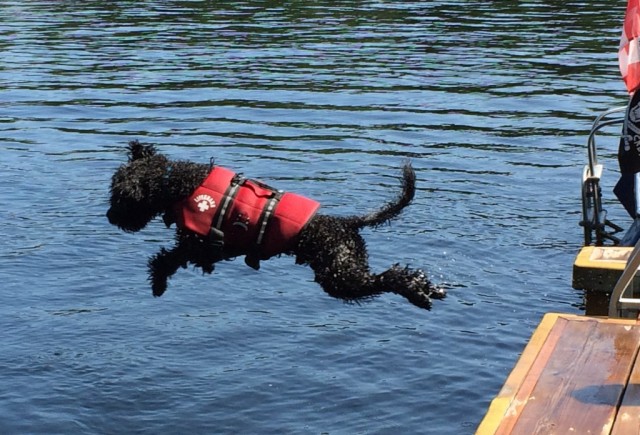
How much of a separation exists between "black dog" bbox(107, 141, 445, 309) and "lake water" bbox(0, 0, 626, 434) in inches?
46.5

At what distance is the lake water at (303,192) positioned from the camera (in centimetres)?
806

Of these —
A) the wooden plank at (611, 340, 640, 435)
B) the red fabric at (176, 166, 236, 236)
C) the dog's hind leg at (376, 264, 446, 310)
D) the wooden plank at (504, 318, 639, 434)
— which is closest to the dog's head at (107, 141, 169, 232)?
the red fabric at (176, 166, 236, 236)

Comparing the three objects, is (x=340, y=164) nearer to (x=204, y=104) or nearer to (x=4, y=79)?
(x=204, y=104)

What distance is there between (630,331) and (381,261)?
171 inches

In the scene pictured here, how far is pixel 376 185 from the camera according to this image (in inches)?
525

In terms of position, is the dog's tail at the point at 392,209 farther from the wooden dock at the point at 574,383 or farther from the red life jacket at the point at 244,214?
the wooden dock at the point at 574,383

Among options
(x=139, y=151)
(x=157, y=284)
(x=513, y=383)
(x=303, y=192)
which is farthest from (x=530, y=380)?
(x=303, y=192)

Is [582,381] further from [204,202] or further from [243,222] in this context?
[204,202]

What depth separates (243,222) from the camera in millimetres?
6914

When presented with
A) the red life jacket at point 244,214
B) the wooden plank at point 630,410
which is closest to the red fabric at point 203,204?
the red life jacket at point 244,214

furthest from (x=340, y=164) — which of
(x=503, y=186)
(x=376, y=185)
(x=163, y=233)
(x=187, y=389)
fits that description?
(x=187, y=389)

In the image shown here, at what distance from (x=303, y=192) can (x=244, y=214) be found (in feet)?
20.0

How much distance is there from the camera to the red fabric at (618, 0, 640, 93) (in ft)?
25.8

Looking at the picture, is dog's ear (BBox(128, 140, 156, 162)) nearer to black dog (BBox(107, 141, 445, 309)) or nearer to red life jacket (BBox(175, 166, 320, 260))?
black dog (BBox(107, 141, 445, 309))
